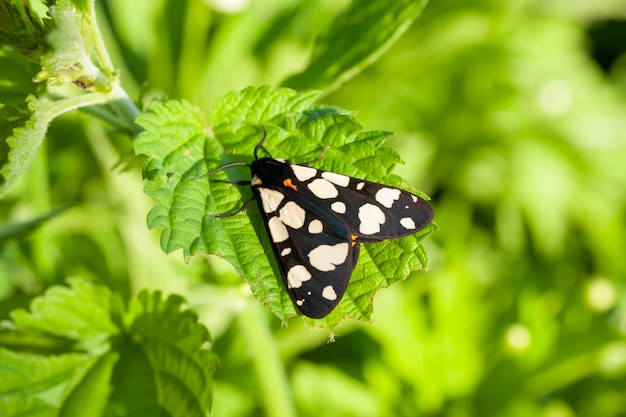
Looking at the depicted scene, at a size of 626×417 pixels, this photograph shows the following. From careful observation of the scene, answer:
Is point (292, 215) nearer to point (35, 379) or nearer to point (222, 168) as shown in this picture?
point (222, 168)

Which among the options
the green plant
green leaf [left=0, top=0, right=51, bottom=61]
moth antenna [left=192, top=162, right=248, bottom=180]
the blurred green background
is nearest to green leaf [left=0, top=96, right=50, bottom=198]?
the green plant

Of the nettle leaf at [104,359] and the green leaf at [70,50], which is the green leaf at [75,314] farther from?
the green leaf at [70,50]

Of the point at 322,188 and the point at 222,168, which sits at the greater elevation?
the point at 222,168

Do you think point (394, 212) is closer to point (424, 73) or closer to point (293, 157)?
point (293, 157)

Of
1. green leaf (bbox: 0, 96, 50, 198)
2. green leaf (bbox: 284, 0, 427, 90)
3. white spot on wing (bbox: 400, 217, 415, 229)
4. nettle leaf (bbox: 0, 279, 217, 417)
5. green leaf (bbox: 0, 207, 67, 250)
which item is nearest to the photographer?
green leaf (bbox: 0, 96, 50, 198)

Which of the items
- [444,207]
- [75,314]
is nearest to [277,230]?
[75,314]

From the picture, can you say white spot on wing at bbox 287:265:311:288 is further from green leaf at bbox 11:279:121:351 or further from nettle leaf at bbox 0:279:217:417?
green leaf at bbox 11:279:121:351
